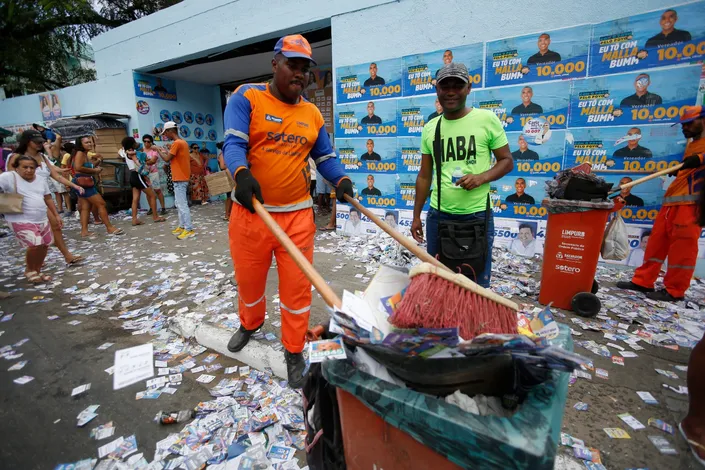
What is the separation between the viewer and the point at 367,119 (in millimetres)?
6230

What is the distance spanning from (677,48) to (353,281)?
4.88 m

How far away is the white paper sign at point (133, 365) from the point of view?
2.69 m

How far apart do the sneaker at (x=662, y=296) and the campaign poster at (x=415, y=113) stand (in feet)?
12.3

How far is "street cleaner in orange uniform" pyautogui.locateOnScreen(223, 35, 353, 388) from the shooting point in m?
2.21

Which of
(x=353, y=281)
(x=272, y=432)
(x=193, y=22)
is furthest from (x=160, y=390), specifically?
(x=193, y=22)

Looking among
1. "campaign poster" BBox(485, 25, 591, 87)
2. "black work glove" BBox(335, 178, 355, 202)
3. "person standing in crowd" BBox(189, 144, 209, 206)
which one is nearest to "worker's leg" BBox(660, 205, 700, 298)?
"campaign poster" BBox(485, 25, 591, 87)

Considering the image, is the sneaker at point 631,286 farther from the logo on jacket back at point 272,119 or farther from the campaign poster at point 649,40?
the logo on jacket back at point 272,119

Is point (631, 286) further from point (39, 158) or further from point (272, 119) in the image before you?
point (39, 158)

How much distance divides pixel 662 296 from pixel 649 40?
10.2ft

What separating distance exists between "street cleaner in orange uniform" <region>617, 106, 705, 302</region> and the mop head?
373 cm

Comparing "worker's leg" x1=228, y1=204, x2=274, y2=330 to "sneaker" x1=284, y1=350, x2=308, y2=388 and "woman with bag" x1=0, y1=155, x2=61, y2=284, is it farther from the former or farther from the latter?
"woman with bag" x1=0, y1=155, x2=61, y2=284

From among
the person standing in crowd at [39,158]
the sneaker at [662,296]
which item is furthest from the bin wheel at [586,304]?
the person standing in crowd at [39,158]

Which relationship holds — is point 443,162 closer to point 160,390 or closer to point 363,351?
point 363,351

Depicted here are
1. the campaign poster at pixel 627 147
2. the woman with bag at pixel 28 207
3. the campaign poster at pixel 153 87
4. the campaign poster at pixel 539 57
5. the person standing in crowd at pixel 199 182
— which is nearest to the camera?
the campaign poster at pixel 627 147
